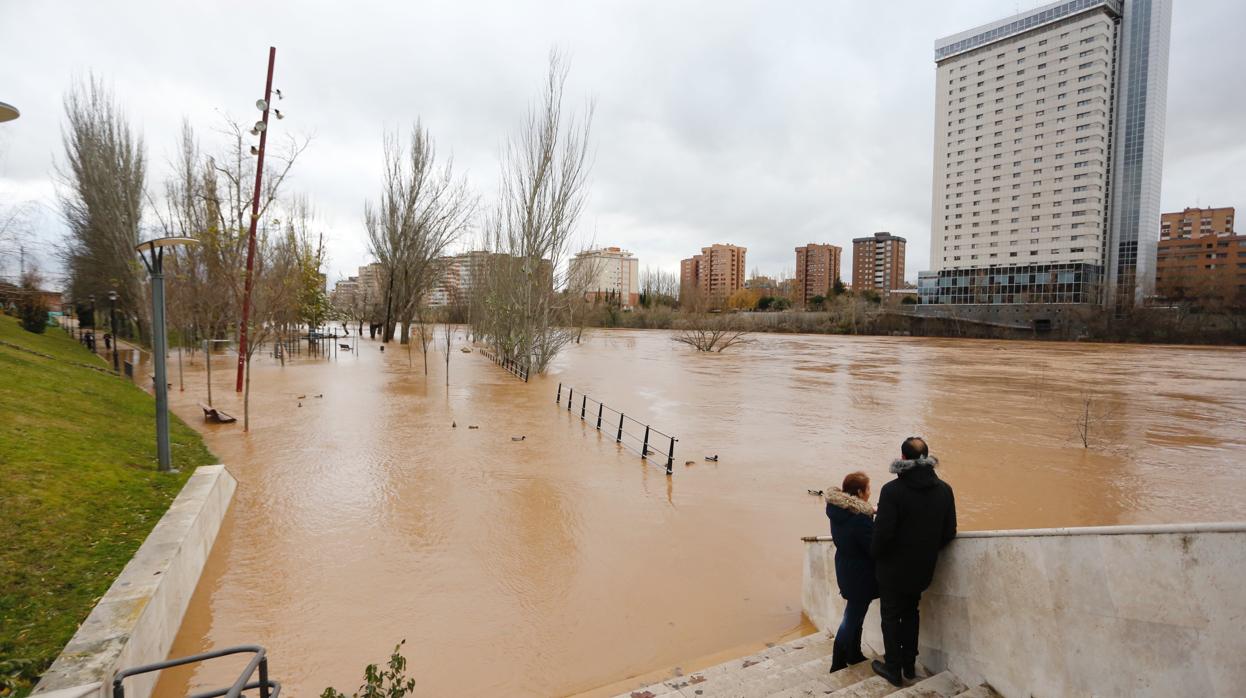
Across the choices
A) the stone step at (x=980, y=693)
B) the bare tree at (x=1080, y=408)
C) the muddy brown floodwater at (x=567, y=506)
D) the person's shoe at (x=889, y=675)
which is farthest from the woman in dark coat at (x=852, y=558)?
the bare tree at (x=1080, y=408)

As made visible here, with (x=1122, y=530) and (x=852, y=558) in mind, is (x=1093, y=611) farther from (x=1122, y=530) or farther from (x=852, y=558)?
(x=852, y=558)

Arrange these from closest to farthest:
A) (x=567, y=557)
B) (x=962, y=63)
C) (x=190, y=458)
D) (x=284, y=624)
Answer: (x=284, y=624) < (x=567, y=557) < (x=190, y=458) < (x=962, y=63)

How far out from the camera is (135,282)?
2678cm

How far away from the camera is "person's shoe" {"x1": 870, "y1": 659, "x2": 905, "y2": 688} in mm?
3727

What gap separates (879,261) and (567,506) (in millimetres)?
165333

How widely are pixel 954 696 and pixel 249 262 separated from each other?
56.2 ft


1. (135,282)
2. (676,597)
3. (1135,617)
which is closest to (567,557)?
(676,597)

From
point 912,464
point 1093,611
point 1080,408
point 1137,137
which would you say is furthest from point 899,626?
point 1137,137

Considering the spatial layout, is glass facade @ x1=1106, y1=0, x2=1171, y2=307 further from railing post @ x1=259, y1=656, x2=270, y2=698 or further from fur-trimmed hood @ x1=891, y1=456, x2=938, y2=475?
railing post @ x1=259, y1=656, x2=270, y2=698

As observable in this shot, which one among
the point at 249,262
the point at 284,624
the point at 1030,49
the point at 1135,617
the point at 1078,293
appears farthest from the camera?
the point at 1030,49

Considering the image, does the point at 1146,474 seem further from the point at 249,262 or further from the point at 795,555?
the point at 249,262

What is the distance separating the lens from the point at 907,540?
3.54 meters

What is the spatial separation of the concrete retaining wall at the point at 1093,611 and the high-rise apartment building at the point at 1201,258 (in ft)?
264

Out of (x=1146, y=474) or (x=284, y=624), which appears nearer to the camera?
(x=284, y=624)
